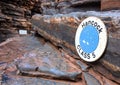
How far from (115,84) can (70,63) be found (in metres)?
0.79

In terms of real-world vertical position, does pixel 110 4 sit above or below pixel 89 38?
above

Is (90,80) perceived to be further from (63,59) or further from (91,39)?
(63,59)

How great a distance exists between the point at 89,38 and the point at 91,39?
29 mm

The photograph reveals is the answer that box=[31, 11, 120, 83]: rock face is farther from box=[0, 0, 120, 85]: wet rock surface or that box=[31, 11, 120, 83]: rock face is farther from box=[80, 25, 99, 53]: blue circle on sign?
box=[80, 25, 99, 53]: blue circle on sign

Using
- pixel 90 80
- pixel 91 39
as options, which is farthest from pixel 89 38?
pixel 90 80

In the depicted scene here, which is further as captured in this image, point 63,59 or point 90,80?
point 63,59

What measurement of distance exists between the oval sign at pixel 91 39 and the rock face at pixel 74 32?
6 cm

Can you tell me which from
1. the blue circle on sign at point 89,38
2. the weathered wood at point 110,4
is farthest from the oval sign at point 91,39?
the weathered wood at point 110,4

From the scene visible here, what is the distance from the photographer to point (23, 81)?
247 centimetres

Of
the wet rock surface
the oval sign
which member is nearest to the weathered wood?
the wet rock surface

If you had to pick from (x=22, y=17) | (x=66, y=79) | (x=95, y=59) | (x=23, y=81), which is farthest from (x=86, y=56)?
(x=22, y=17)

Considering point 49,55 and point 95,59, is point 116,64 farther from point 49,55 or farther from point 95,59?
point 49,55

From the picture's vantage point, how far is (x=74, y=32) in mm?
2693

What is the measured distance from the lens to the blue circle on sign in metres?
2.26
